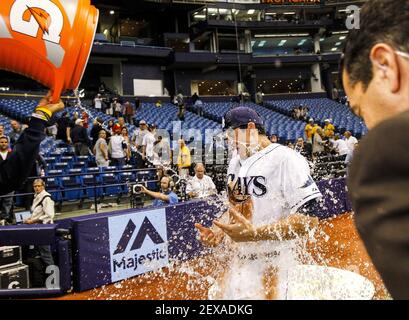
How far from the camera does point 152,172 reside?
10.9 m

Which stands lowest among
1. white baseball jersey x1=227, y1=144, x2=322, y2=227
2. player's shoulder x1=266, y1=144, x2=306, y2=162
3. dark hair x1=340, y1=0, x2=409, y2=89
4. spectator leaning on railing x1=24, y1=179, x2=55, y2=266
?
spectator leaning on railing x1=24, y1=179, x2=55, y2=266

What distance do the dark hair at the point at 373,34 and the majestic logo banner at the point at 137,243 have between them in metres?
5.57

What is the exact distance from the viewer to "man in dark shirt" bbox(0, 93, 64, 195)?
223 cm

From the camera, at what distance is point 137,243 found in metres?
6.28

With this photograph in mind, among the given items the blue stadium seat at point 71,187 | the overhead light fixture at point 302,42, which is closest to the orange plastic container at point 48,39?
the blue stadium seat at point 71,187

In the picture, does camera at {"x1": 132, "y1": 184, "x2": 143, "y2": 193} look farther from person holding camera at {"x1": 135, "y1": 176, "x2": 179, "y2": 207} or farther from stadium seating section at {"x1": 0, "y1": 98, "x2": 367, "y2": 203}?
person holding camera at {"x1": 135, "y1": 176, "x2": 179, "y2": 207}

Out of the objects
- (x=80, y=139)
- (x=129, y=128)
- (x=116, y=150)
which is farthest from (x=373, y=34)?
(x=129, y=128)

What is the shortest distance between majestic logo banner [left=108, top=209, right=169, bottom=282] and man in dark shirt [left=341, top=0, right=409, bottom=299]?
222 inches

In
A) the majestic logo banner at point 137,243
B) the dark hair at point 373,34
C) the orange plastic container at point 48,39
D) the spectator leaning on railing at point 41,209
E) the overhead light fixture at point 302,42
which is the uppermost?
the overhead light fixture at point 302,42

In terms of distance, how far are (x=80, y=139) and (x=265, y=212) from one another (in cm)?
950

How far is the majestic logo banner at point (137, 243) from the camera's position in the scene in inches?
236

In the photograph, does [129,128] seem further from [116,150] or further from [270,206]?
[270,206]

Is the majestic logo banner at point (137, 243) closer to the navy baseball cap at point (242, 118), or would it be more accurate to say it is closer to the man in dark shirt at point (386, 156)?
the navy baseball cap at point (242, 118)

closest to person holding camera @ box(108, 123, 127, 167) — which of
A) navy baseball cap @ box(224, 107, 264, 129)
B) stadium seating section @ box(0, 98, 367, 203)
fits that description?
stadium seating section @ box(0, 98, 367, 203)
